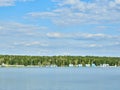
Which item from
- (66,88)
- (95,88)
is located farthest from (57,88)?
(95,88)

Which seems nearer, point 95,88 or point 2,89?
point 2,89

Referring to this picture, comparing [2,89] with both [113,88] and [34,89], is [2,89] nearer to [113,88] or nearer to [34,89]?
[34,89]

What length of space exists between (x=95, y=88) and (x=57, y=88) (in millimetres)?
6461

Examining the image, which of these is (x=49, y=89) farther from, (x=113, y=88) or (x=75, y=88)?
(x=113, y=88)

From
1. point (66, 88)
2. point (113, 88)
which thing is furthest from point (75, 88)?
point (113, 88)

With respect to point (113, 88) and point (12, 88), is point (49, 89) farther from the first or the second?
point (113, 88)

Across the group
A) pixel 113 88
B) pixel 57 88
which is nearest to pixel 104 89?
pixel 113 88

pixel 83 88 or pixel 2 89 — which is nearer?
pixel 2 89

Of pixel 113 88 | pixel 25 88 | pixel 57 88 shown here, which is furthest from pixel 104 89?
pixel 25 88

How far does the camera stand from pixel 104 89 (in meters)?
69.9

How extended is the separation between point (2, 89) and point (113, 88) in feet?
58.6

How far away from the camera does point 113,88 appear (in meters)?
71.4

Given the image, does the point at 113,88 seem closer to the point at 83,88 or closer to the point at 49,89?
the point at 83,88

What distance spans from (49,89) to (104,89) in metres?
8.75
